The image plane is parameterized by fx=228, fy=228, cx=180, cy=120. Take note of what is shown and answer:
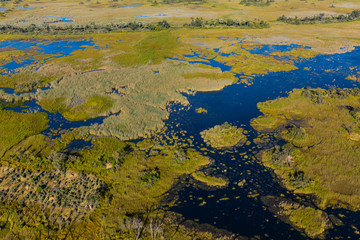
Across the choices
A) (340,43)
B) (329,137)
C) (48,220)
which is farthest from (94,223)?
(340,43)

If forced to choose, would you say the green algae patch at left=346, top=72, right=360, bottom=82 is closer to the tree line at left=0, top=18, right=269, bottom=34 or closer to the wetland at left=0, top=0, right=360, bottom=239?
the wetland at left=0, top=0, right=360, bottom=239

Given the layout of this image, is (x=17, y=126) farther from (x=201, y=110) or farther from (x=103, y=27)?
(x=103, y=27)

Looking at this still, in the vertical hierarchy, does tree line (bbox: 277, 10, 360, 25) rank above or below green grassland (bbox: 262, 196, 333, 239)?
above

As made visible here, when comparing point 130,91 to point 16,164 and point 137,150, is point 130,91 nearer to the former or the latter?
point 137,150

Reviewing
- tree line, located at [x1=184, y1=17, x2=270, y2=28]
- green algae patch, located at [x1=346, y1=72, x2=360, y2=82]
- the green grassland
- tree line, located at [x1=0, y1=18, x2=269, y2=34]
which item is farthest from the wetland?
tree line, located at [x1=184, y1=17, x2=270, y2=28]

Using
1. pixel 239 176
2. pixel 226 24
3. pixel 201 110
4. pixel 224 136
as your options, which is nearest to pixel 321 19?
pixel 226 24
